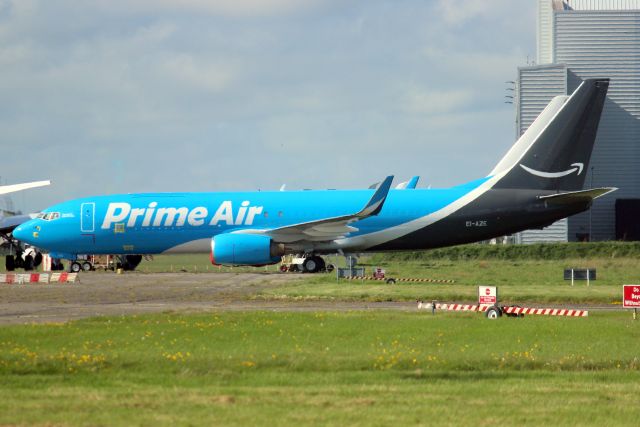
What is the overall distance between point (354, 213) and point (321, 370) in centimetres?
2930

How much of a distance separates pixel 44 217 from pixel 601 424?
4007 cm

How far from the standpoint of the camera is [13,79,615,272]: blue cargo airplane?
4341 centimetres

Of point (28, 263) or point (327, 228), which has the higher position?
point (327, 228)

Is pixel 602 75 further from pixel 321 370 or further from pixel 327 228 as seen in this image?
pixel 321 370

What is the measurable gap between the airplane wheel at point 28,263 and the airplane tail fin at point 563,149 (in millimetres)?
25757

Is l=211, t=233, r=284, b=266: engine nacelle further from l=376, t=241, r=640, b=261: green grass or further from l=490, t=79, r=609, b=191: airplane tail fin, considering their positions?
l=376, t=241, r=640, b=261: green grass

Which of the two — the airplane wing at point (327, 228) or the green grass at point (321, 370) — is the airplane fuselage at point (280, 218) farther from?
the green grass at point (321, 370)

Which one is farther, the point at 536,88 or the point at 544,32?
the point at 544,32

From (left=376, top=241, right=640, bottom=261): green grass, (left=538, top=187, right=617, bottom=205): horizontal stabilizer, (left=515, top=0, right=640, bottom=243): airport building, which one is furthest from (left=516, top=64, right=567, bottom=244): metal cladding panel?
(left=538, top=187, right=617, bottom=205): horizontal stabilizer

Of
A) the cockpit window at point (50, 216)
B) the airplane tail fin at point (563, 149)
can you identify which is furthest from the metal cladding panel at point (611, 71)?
the cockpit window at point (50, 216)

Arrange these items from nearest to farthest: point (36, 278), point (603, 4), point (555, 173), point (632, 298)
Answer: point (632, 298) < point (36, 278) < point (555, 173) < point (603, 4)

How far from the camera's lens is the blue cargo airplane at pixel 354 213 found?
142 ft

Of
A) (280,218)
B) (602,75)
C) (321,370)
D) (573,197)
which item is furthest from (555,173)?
(602,75)

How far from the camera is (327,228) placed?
44.5 metres
